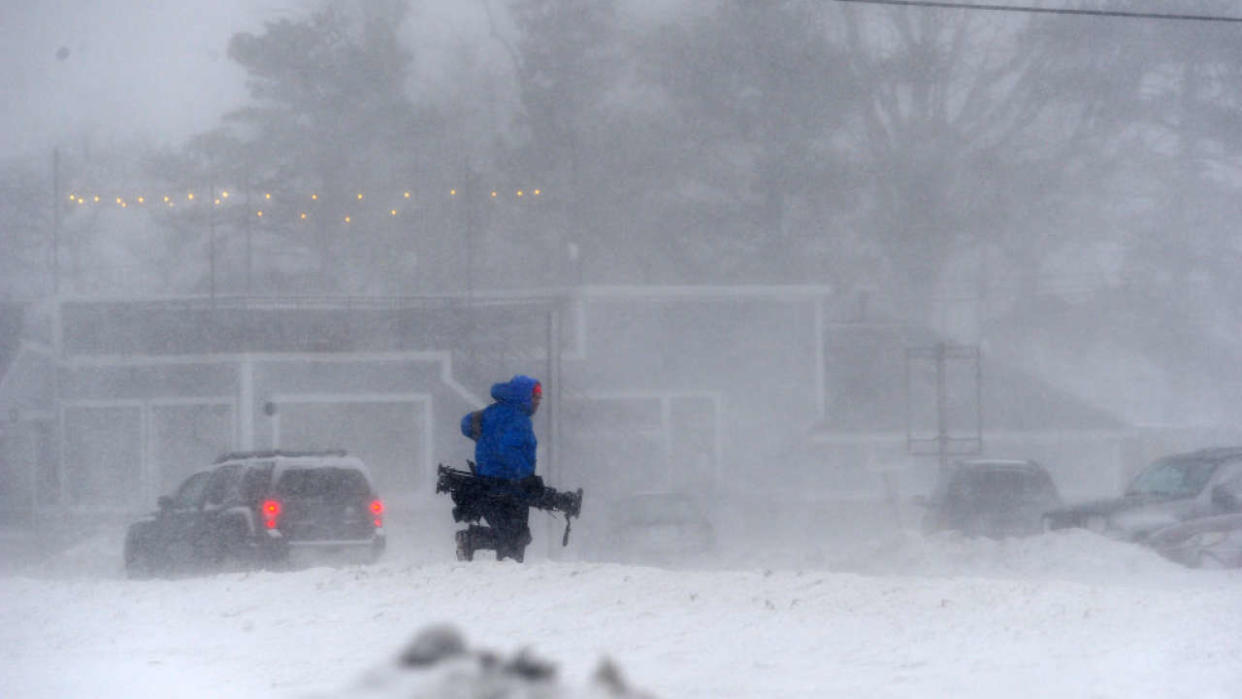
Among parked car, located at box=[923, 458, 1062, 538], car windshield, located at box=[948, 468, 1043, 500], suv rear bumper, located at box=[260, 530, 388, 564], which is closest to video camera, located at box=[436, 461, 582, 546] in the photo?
suv rear bumper, located at box=[260, 530, 388, 564]

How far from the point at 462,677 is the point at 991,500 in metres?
19.8

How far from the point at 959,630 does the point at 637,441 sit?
26.2 m

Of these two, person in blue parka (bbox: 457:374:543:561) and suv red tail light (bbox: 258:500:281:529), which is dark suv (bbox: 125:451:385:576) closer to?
suv red tail light (bbox: 258:500:281:529)

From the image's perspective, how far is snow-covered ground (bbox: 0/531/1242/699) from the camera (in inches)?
264

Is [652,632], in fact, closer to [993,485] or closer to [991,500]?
[991,500]

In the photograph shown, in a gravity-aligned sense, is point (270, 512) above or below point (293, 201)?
below

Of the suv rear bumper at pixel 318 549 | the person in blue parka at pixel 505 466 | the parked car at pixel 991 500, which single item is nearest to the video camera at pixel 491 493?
the person in blue parka at pixel 505 466

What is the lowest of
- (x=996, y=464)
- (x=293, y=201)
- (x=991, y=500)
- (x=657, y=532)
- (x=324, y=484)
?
(x=657, y=532)

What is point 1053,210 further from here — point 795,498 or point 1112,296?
point 795,498

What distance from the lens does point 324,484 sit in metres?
15.6

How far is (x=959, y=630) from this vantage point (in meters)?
7.73

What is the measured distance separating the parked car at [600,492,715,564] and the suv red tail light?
7.74m

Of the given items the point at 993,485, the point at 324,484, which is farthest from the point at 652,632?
the point at 993,485

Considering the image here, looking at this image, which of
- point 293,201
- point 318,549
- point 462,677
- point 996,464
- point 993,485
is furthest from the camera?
point 293,201
